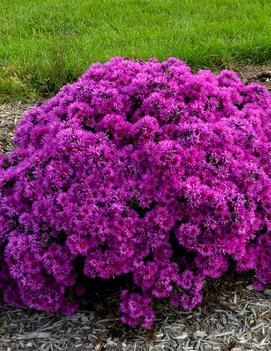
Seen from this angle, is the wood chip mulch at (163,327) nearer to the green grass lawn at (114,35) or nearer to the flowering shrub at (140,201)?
the flowering shrub at (140,201)

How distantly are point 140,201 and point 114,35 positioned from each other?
5.00 meters

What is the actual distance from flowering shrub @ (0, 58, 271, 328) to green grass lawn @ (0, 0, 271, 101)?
9.43ft

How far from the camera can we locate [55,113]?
155 inches

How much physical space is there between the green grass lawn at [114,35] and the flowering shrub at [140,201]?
287 cm

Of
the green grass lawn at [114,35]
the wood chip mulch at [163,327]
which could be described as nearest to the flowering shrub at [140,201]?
the wood chip mulch at [163,327]

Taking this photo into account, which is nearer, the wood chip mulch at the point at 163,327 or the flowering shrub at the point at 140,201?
the flowering shrub at the point at 140,201

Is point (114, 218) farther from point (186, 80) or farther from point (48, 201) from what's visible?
point (186, 80)

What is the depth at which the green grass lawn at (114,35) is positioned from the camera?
6.62 meters

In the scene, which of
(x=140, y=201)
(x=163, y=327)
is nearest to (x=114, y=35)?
(x=140, y=201)

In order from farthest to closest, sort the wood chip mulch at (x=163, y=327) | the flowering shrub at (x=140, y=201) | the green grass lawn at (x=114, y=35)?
the green grass lawn at (x=114, y=35)
the wood chip mulch at (x=163, y=327)
the flowering shrub at (x=140, y=201)

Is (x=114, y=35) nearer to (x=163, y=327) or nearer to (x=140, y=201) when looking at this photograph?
(x=140, y=201)

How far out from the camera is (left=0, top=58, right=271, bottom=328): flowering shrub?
327 centimetres

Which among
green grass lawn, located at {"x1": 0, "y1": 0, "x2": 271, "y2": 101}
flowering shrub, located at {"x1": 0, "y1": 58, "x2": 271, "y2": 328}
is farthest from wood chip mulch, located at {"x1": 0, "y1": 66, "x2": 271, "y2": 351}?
green grass lawn, located at {"x1": 0, "y1": 0, "x2": 271, "y2": 101}

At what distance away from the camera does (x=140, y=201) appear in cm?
332
